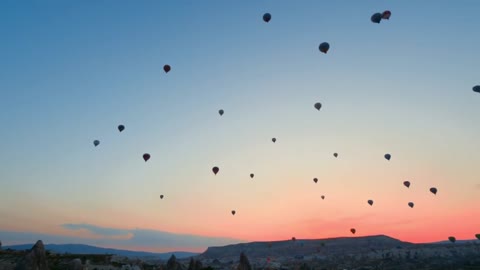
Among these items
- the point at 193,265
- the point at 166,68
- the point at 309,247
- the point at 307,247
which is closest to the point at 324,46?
the point at 166,68

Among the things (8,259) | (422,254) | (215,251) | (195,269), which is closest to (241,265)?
(195,269)

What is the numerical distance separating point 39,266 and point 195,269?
14.7 meters

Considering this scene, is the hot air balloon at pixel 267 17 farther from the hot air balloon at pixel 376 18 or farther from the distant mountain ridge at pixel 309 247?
the distant mountain ridge at pixel 309 247

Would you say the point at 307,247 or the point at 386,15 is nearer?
the point at 386,15

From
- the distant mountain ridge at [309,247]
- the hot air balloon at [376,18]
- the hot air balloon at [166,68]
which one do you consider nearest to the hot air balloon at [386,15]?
the hot air balloon at [376,18]

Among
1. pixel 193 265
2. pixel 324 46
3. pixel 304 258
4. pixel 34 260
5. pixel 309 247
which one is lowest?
pixel 193 265

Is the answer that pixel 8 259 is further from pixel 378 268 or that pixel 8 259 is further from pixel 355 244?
pixel 355 244

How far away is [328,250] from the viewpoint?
152625 mm

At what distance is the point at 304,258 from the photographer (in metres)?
130

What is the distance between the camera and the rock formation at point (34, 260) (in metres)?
27.5

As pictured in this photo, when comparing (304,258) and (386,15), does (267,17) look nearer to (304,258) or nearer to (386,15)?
(386,15)

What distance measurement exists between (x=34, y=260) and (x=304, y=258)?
112m

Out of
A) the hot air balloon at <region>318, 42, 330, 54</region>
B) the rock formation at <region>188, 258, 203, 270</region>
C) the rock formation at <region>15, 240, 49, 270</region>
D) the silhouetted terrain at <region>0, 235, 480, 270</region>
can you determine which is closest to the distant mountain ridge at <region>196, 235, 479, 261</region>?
the silhouetted terrain at <region>0, 235, 480, 270</region>

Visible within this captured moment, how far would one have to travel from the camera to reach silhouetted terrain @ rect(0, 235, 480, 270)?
39.6 metres
